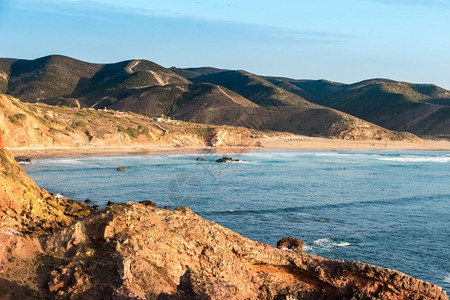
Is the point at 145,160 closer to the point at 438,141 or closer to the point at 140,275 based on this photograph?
the point at 140,275

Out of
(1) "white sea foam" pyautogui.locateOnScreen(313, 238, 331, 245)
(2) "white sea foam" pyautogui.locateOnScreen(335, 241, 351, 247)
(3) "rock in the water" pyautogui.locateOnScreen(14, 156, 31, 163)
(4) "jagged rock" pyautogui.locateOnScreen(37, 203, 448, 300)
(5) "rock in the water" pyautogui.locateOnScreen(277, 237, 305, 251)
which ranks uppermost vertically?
(4) "jagged rock" pyautogui.locateOnScreen(37, 203, 448, 300)

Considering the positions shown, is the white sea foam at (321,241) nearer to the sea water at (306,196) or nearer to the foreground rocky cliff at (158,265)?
the sea water at (306,196)

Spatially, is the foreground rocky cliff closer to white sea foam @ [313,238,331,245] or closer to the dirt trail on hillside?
white sea foam @ [313,238,331,245]

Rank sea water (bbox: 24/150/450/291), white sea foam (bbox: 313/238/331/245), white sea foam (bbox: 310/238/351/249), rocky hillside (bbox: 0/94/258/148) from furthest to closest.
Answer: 1. rocky hillside (bbox: 0/94/258/148)
2. white sea foam (bbox: 313/238/331/245)
3. sea water (bbox: 24/150/450/291)
4. white sea foam (bbox: 310/238/351/249)

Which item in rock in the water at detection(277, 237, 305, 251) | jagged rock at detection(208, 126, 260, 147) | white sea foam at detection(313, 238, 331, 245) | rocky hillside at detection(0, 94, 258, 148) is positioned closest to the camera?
rock in the water at detection(277, 237, 305, 251)

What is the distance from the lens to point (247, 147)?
10300 centimetres

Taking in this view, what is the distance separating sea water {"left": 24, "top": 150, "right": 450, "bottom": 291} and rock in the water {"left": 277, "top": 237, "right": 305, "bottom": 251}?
0.43m

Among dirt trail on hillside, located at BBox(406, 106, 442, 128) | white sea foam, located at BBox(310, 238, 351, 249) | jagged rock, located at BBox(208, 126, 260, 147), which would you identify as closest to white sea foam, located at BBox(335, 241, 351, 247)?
white sea foam, located at BBox(310, 238, 351, 249)

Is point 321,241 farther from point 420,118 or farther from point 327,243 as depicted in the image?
point 420,118

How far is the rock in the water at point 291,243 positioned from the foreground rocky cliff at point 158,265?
38.9 feet

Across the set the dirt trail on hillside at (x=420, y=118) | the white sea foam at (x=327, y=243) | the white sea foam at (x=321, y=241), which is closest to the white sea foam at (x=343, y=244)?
the white sea foam at (x=327, y=243)

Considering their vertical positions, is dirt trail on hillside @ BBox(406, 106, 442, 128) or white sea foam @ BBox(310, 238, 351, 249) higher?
dirt trail on hillside @ BBox(406, 106, 442, 128)

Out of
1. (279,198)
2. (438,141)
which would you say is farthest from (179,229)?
(438,141)

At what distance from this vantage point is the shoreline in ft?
240
